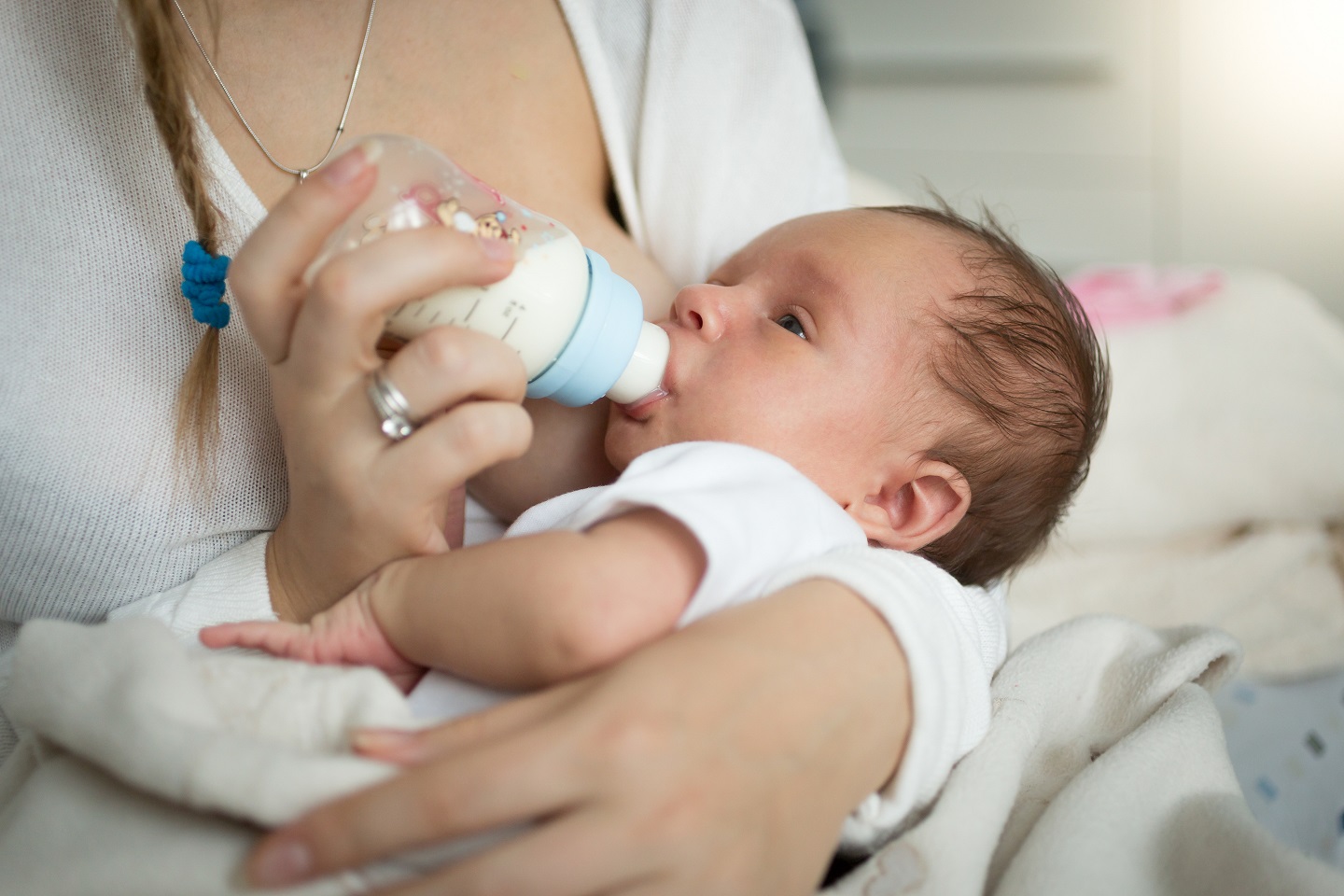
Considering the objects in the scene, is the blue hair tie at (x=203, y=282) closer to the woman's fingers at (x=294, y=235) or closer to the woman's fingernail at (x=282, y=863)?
the woman's fingers at (x=294, y=235)

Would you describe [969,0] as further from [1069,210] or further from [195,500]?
[195,500]

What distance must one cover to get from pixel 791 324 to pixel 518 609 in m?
0.48

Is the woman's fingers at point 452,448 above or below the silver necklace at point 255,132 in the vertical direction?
below

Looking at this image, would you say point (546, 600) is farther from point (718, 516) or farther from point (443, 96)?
point (443, 96)

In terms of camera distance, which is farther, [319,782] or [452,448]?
[452,448]

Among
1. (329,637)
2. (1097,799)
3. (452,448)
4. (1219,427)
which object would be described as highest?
(452,448)

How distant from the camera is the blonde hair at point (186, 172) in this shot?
0.86 m

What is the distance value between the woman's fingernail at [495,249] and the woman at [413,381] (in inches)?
0.5

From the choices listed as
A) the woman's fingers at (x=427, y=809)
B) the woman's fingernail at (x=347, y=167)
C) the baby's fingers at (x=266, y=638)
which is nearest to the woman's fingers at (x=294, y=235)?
the woman's fingernail at (x=347, y=167)

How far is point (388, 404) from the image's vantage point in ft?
2.31

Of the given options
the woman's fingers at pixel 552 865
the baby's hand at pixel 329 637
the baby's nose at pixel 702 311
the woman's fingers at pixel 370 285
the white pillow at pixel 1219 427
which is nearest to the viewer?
the woman's fingers at pixel 552 865

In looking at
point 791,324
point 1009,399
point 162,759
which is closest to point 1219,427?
point 1009,399

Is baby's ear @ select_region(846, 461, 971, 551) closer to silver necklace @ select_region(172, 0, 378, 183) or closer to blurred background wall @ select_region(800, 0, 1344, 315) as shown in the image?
silver necklace @ select_region(172, 0, 378, 183)

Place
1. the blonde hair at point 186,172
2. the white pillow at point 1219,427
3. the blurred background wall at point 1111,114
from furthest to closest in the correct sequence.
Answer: the blurred background wall at point 1111,114
the white pillow at point 1219,427
the blonde hair at point 186,172
